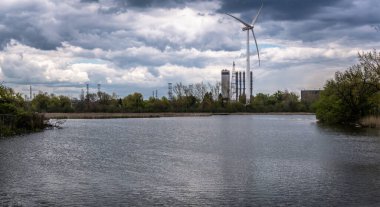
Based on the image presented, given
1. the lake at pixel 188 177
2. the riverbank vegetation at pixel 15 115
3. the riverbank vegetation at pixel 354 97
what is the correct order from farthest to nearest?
1. the riverbank vegetation at pixel 354 97
2. the riverbank vegetation at pixel 15 115
3. the lake at pixel 188 177

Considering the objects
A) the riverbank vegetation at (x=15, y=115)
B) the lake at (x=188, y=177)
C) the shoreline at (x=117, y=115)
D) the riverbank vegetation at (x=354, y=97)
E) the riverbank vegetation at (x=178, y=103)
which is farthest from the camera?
the riverbank vegetation at (x=178, y=103)

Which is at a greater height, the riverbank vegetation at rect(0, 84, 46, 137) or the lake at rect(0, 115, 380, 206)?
the riverbank vegetation at rect(0, 84, 46, 137)

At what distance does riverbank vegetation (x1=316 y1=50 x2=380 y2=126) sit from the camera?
62094 millimetres

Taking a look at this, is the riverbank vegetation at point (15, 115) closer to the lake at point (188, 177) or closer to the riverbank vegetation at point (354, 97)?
the lake at point (188, 177)

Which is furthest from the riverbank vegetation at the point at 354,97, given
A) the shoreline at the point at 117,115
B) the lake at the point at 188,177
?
the shoreline at the point at 117,115

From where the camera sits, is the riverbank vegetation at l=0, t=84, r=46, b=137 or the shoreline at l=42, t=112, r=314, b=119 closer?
the riverbank vegetation at l=0, t=84, r=46, b=137

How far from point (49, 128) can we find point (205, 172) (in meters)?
42.9

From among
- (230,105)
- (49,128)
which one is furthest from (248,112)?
(49,128)

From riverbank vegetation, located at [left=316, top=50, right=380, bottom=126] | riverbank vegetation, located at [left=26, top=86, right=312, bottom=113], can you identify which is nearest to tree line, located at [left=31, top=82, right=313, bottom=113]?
riverbank vegetation, located at [left=26, top=86, right=312, bottom=113]

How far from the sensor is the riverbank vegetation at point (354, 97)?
6209 cm

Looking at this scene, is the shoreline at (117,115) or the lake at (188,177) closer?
the lake at (188,177)

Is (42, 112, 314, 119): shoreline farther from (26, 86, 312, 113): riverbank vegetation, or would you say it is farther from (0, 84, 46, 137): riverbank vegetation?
(0, 84, 46, 137): riverbank vegetation

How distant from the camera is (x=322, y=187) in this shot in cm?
1758

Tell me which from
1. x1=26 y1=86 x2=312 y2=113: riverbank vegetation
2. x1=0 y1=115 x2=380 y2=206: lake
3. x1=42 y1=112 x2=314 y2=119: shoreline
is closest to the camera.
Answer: x1=0 y1=115 x2=380 y2=206: lake
